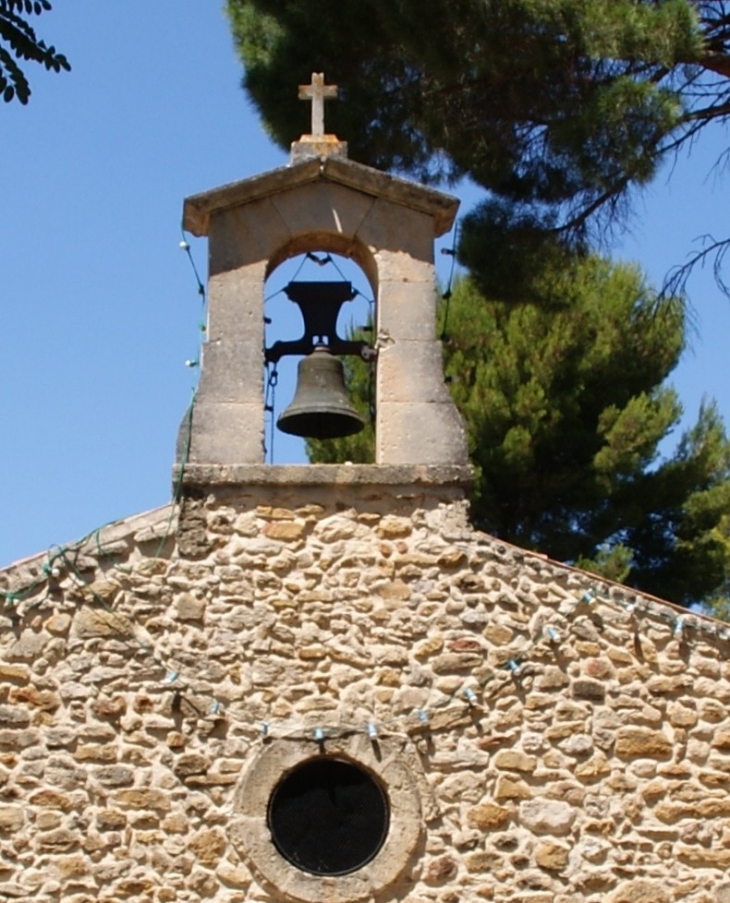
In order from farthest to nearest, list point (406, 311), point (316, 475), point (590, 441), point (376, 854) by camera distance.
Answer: point (590, 441) < point (406, 311) < point (316, 475) < point (376, 854)

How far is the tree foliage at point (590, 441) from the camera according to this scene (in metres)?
16.4

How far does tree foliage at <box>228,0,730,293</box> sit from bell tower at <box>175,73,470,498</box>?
2370mm

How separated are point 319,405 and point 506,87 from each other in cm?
411

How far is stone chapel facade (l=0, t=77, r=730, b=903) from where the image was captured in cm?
825

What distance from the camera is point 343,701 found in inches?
335

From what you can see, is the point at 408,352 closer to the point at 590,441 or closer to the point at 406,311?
the point at 406,311

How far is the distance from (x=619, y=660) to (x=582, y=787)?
736 mm

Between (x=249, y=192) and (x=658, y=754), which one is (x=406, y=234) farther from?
(x=658, y=754)

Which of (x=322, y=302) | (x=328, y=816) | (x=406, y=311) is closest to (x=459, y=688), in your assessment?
(x=328, y=816)

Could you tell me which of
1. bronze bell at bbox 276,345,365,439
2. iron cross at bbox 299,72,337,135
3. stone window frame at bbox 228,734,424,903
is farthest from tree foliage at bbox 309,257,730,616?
stone window frame at bbox 228,734,424,903

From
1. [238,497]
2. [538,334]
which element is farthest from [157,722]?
[538,334]

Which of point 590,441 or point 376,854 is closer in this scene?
point 376,854

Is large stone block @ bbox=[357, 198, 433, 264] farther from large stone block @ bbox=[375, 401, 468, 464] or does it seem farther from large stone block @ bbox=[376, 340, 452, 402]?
large stone block @ bbox=[375, 401, 468, 464]

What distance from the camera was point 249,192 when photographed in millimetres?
9320
